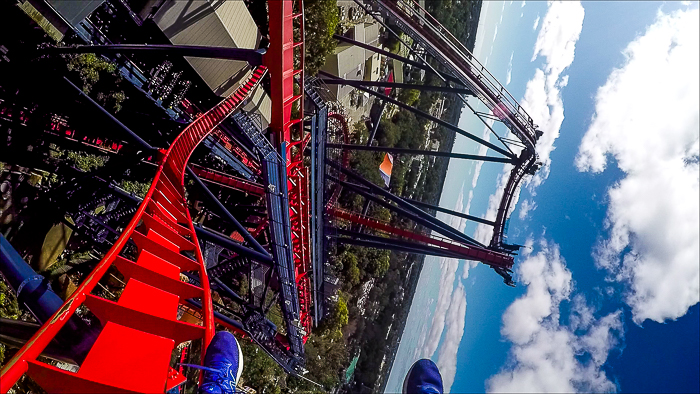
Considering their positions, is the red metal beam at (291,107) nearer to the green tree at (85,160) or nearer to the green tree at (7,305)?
the green tree at (85,160)

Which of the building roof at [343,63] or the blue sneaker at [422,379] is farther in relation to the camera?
the building roof at [343,63]

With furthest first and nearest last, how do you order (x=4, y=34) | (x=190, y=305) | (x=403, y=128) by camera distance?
(x=403, y=128)
(x=190, y=305)
(x=4, y=34)

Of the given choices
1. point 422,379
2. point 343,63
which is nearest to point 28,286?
point 422,379

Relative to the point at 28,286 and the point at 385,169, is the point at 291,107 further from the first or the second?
the point at 385,169

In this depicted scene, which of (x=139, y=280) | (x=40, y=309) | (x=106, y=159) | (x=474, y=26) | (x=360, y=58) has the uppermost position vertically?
(x=474, y=26)

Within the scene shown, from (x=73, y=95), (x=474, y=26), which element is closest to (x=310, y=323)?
(x=73, y=95)

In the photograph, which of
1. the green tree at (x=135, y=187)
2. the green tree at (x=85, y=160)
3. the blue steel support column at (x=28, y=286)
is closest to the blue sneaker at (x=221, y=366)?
the blue steel support column at (x=28, y=286)

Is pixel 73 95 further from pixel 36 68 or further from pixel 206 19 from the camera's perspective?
pixel 206 19

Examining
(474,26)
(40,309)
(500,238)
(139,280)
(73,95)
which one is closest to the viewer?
(40,309)
